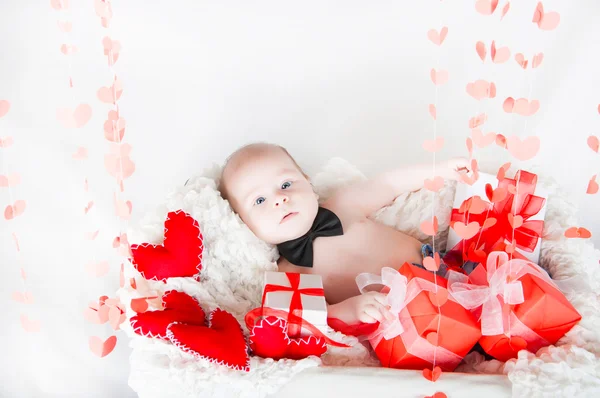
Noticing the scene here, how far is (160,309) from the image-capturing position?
48.8 inches

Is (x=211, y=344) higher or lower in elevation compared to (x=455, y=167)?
lower

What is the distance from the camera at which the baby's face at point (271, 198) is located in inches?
56.0

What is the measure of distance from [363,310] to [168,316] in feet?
1.37

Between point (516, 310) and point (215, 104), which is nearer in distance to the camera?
point (516, 310)

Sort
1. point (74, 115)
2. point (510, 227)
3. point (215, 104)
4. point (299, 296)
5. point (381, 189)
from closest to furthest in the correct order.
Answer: point (74, 115), point (299, 296), point (510, 227), point (381, 189), point (215, 104)

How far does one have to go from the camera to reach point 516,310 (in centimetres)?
116

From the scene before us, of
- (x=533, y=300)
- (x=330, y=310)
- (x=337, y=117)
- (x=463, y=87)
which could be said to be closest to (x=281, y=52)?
(x=337, y=117)

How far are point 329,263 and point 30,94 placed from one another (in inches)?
39.0

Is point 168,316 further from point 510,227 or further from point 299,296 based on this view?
point 510,227

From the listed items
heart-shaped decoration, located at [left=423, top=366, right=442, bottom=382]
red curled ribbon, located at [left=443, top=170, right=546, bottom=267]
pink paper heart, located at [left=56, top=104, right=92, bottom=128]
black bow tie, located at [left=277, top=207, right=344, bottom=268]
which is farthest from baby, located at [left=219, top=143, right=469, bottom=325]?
pink paper heart, located at [left=56, top=104, right=92, bottom=128]

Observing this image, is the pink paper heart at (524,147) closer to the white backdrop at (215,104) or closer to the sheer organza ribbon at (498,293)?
the sheer organza ribbon at (498,293)

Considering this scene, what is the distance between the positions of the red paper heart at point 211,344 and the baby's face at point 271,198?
14.5 inches

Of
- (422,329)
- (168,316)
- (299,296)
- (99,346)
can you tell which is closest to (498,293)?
(422,329)

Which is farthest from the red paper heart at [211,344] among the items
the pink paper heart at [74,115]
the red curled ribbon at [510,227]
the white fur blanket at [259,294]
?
the red curled ribbon at [510,227]
